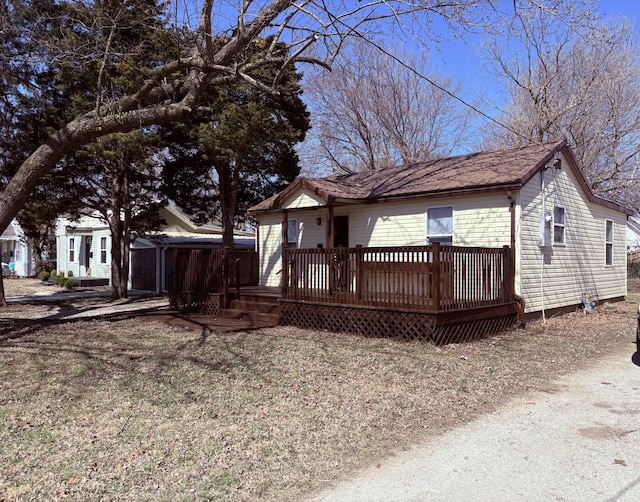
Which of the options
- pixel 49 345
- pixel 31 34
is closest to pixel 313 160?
pixel 31 34

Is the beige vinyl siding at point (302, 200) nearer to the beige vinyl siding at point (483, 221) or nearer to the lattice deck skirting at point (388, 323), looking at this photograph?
the lattice deck skirting at point (388, 323)

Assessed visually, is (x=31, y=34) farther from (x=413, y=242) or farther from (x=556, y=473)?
(x=556, y=473)

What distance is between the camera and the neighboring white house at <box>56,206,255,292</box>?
2209cm

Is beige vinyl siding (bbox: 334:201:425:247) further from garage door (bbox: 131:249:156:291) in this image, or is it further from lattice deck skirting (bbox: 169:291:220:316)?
garage door (bbox: 131:249:156:291)

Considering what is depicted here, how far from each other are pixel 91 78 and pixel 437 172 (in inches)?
383

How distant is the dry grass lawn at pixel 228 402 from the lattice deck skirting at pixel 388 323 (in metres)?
0.33

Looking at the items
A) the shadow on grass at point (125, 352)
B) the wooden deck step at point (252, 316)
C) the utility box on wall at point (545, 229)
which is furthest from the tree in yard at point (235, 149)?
Result: the utility box on wall at point (545, 229)

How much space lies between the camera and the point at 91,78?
583 inches

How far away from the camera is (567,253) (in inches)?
513

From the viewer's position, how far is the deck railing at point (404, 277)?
9125 mm

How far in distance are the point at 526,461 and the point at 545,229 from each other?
8372mm

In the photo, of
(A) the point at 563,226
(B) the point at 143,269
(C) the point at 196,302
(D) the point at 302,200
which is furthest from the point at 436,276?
(B) the point at 143,269

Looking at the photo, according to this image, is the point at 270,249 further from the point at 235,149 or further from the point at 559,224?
the point at 559,224

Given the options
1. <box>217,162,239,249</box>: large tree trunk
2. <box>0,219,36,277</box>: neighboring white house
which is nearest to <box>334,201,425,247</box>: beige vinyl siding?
<box>217,162,239,249</box>: large tree trunk
